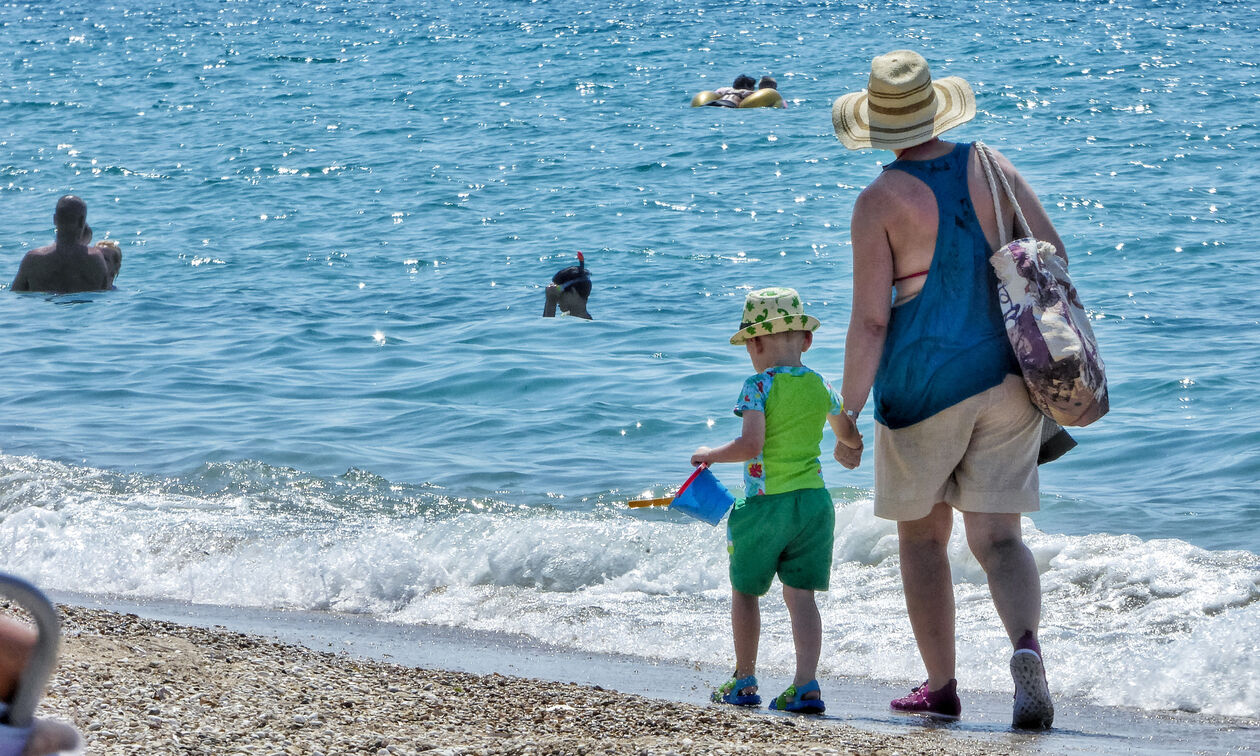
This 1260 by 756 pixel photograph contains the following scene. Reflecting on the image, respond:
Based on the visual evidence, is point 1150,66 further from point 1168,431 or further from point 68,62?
point 68,62

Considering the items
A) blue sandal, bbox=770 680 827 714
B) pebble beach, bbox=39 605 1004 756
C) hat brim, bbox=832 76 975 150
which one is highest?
hat brim, bbox=832 76 975 150

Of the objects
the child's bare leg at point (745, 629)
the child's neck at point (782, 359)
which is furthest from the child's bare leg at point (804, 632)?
the child's neck at point (782, 359)

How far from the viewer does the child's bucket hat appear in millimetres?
3654

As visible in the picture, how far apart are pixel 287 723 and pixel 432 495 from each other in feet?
13.3

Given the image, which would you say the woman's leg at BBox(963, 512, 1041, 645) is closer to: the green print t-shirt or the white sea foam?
the green print t-shirt

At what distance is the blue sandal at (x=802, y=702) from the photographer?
3.90m

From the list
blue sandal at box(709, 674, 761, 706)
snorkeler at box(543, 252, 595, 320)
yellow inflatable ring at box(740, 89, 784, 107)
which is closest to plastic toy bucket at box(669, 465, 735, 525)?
blue sandal at box(709, 674, 761, 706)

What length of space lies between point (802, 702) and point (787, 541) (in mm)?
476

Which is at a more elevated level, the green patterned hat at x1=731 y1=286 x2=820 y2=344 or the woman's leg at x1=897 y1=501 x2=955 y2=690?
→ the green patterned hat at x1=731 y1=286 x2=820 y2=344

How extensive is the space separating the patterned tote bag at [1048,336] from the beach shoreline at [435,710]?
0.89 m

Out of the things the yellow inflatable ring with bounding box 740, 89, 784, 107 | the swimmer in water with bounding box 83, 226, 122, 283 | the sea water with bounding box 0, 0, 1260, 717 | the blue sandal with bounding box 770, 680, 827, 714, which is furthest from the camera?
the yellow inflatable ring with bounding box 740, 89, 784, 107

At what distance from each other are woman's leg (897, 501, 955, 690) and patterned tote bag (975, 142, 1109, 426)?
51 centimetres

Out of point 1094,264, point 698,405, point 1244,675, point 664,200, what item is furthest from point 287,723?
point 664,200

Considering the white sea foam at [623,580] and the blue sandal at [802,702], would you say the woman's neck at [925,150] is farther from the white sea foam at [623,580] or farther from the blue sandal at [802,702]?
the white sea foam at [623,580]
